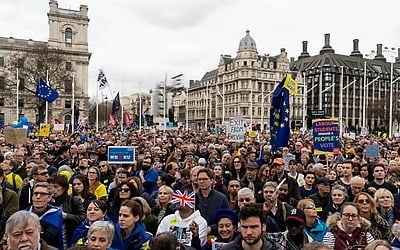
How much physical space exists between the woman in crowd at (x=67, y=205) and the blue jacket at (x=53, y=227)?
0.27m

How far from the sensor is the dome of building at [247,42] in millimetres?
96000

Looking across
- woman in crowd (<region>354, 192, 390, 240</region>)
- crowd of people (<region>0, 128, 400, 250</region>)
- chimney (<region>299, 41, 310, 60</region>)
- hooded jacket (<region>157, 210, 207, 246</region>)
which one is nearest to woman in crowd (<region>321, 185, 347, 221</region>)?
crowd of people (<region>0, 128, 400, 250</region>)

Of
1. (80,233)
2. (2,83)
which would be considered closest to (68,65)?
(2,83)

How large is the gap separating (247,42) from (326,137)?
84548 mm

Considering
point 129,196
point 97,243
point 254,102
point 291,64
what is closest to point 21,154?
point 129,196

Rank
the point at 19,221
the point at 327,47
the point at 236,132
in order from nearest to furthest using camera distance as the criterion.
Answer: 1. the point at 19,221
2. the point at 236,132
3. the point at 327,47

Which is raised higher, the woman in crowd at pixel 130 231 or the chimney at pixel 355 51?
the chimney at pixel 355 51

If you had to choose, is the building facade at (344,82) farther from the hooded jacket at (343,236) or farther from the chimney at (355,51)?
the hooded jacket at (343,236)

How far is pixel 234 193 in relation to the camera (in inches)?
289

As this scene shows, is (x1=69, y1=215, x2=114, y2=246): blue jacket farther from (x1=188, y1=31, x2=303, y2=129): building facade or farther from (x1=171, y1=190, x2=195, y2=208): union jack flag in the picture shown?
(x1=188, y1=31, x2=303, y2=129): building facade

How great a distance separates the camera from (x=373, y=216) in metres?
6.02

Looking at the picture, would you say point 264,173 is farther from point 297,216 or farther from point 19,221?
point 19,221

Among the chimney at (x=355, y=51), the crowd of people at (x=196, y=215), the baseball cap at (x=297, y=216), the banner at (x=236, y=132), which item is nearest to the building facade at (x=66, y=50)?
the banner at (x=236, y=132)

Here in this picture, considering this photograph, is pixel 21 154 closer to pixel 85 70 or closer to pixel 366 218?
pixel 366 218
